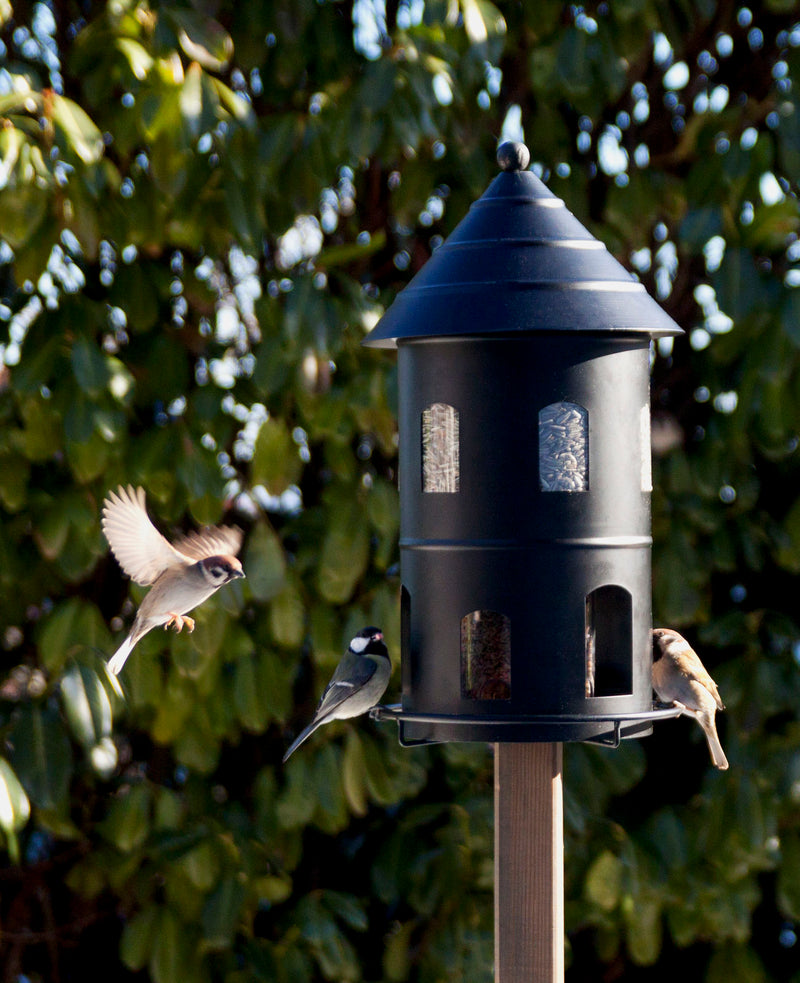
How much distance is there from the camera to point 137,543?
8.85 ft

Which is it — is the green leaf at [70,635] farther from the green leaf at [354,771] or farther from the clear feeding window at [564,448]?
the clear feeding window at [564,448]

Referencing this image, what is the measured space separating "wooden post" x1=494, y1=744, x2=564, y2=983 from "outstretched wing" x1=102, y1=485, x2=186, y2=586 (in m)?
0.73

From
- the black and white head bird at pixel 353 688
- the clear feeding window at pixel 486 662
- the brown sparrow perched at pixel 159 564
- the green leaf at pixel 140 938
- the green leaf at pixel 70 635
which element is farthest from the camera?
the green leaf at pixel 140 938

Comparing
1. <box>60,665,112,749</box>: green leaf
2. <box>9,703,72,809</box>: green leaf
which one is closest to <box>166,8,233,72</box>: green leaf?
<box>60,665,112,749</box>: green leaf

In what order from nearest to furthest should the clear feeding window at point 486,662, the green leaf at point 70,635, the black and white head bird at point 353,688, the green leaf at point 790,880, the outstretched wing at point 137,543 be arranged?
the clear feeding window at point 486,662 → the outstretched wing at point 137,543 → the black and white head bird at point 353,688 → the green leaf at point 70,635 → the green leaf at point 790,880

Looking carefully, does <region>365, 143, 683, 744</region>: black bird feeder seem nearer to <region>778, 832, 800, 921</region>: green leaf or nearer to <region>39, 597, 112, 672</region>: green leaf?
<region>39, 597, 112, 672</region>: green leaf

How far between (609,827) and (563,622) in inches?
71.7

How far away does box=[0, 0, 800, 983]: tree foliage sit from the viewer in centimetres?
332

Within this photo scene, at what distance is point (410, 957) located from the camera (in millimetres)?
4234

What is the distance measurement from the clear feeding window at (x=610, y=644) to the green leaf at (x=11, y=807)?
1.11 metres

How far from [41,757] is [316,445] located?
1.27m

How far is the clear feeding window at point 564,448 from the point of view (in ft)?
7.91

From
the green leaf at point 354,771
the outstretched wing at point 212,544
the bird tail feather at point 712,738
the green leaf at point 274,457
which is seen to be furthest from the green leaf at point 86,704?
the bird tail feather at point 712,738

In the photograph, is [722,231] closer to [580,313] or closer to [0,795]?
[580,313]
